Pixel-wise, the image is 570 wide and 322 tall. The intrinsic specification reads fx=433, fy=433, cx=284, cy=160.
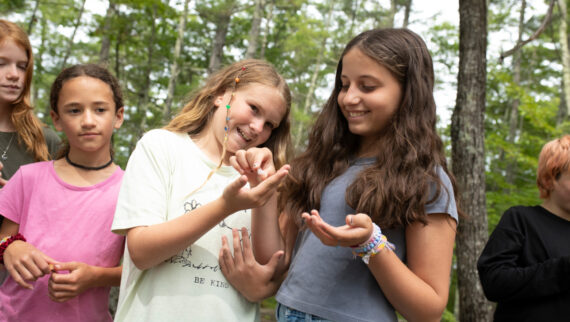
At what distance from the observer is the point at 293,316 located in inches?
70.6

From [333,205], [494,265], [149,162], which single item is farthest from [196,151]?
[494,265]

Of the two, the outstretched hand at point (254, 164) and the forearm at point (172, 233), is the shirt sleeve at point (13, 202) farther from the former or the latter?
the outstretched hand at point (254, 164)

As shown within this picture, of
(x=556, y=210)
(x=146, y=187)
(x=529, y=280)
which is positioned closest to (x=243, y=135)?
(x=146, y=187)

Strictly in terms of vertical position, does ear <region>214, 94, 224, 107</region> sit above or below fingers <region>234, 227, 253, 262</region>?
above

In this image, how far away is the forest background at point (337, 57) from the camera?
468 cm

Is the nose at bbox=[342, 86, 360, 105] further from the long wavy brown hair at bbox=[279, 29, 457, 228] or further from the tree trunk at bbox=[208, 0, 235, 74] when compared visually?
the tree trunk at bbox=[208, 0, 235, 74]

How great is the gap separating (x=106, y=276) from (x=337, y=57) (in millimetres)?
17339

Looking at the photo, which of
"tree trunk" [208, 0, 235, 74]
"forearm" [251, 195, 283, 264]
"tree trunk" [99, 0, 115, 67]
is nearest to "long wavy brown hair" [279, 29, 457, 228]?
"forearm" [251, 195, 283, 264]

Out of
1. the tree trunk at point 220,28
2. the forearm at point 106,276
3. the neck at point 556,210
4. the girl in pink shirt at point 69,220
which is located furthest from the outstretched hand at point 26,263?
the tree trunk at point 220,28

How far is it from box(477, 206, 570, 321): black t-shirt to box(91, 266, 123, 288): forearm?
197 cm

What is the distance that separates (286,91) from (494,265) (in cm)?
152

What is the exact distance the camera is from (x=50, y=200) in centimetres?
210

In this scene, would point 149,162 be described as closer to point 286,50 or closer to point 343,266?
point 343,266

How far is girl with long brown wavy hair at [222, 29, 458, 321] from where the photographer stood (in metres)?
1.64
